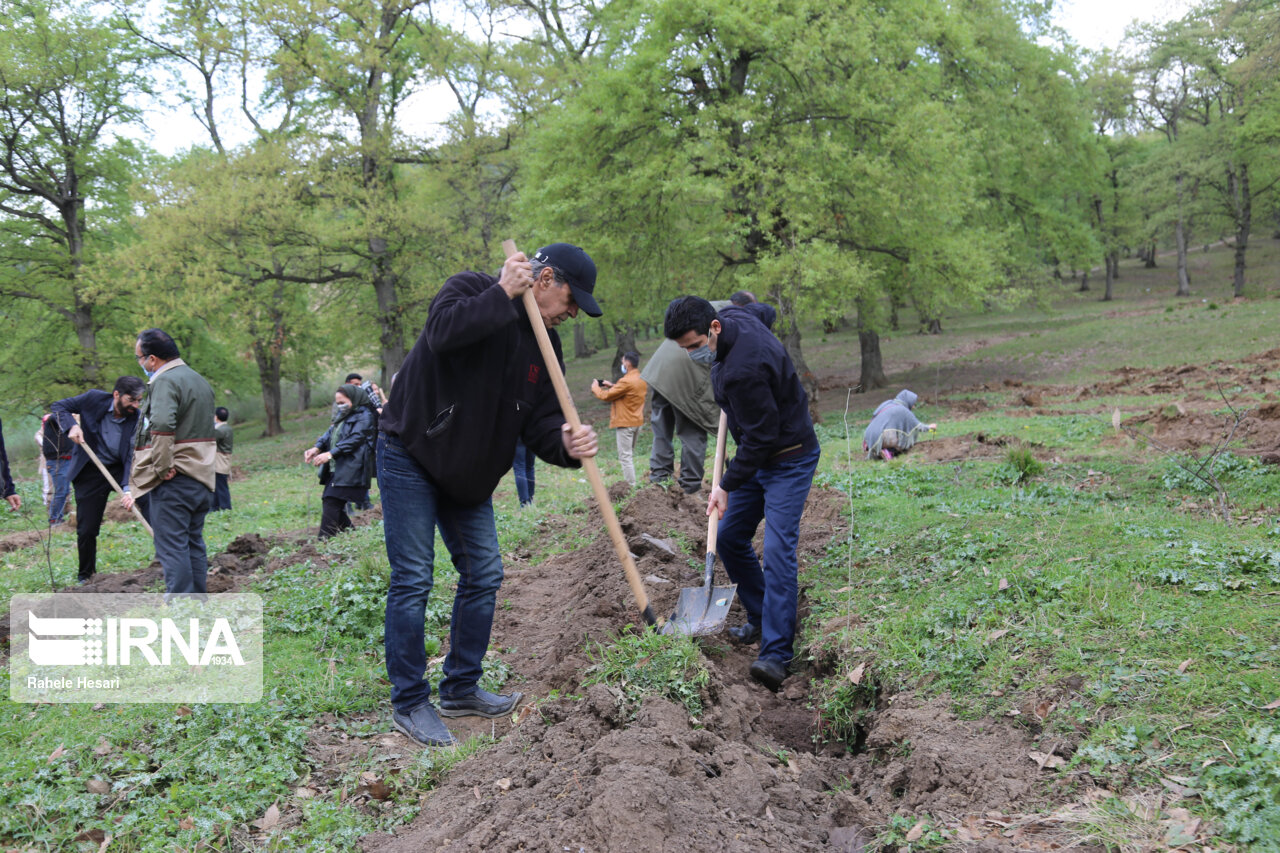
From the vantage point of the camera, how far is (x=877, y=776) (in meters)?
3.54

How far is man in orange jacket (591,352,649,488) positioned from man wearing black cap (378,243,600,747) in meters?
6.19

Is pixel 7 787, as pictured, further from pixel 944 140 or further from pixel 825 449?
pixel 944 140

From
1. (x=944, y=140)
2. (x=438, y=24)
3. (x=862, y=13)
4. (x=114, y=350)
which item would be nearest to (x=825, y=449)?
(x=944, y=140)

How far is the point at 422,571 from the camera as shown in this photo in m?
3.96

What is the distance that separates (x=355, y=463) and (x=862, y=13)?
565 inches

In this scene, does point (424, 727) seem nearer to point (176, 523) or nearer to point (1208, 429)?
point (176, 523)

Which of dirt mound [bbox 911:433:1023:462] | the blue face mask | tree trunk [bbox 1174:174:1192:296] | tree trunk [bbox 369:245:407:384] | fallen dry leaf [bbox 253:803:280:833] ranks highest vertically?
tree trunk [bbox 1174:174:1192:296]

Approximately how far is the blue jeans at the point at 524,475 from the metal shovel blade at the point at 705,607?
5.31 meters

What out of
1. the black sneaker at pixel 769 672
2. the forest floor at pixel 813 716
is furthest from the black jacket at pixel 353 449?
the black sneaker at pixel 769 672

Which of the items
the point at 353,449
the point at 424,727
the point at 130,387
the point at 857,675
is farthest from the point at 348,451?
the point at 857,675

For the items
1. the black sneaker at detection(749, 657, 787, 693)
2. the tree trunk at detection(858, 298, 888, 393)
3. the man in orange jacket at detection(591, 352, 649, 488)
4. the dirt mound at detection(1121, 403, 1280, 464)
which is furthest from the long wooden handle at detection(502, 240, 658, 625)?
the tree trunk at detection(858, 298, 888, 393)

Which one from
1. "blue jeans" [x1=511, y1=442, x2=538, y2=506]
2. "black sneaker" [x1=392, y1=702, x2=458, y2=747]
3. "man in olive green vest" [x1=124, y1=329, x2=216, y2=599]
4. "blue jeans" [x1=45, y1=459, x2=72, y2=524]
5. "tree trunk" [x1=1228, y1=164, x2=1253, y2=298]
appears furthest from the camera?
"tree trunk" [x1=1228, y1=164, x2=1253, y2=298]

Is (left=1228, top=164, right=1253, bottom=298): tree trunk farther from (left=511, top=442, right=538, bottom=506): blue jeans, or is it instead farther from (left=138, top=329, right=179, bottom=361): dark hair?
(left=138, top=329, right=179, bottom=361): dark hair

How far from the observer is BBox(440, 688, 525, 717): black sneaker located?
420 centimetres
